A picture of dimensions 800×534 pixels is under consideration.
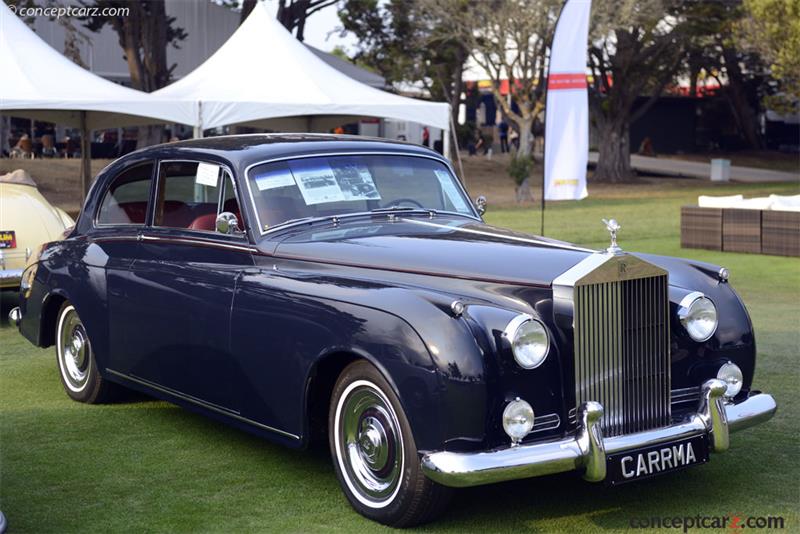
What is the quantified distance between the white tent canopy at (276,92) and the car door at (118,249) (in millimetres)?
8291

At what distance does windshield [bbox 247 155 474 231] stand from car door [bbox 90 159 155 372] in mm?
1053

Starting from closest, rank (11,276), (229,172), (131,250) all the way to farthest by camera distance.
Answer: (229,172)
(131,250)
(11,276)

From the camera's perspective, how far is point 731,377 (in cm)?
504

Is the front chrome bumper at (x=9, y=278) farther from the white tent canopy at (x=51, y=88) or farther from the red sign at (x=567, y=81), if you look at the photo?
the red sign at (x=567, y=81)

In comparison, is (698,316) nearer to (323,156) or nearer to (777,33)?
(323,156)

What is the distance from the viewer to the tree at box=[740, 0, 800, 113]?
92.0ft

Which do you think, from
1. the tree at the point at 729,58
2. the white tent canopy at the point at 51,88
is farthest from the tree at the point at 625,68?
the white tent canopy at the point at 51,88

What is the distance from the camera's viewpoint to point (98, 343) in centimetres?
658

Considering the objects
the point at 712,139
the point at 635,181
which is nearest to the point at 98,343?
the point at 635,181

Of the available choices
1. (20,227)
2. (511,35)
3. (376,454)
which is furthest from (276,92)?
(511,35)

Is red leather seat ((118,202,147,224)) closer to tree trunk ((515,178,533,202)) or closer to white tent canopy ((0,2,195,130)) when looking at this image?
white tent canopy ((0,2,195,130))

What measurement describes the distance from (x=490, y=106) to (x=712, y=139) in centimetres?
1754

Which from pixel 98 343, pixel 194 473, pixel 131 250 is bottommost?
pixel 194 473

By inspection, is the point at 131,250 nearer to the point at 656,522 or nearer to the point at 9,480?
the point at 9,480
